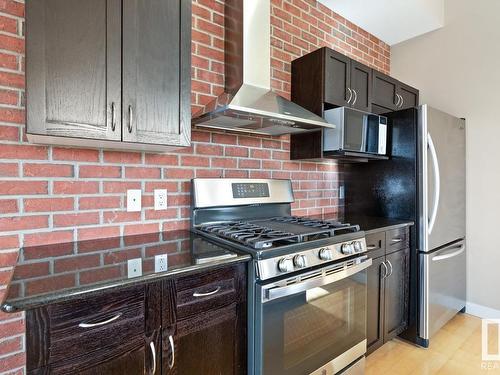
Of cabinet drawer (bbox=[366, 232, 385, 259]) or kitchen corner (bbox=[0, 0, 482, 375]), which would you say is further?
cabinet drawer (bbox=[366, 232, 385, 259])

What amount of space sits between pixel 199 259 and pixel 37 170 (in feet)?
2.79

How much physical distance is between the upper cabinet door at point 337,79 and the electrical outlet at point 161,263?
5.21 ft

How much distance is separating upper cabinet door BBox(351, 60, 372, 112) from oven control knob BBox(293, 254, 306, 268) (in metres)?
1.49

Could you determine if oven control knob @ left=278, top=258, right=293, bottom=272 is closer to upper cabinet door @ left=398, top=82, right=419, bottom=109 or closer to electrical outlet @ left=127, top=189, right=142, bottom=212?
electrical outlet @ left=127, top=189, right=142, bottom=212

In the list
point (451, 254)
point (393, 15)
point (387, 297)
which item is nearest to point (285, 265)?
point (387, 297)

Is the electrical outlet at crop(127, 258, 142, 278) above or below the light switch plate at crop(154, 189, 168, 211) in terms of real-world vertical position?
below

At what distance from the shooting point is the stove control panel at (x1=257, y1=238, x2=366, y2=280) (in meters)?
1.26

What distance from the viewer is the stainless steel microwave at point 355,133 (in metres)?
2.07

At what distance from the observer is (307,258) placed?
4.60 feet

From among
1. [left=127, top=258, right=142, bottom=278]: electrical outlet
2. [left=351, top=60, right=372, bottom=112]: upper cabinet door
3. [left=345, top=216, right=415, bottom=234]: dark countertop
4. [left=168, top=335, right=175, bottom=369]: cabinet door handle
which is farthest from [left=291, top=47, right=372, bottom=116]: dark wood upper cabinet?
[left=168, top=335, right=175, bottom=369]: cabinet door handle

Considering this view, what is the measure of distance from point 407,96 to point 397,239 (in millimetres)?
1592

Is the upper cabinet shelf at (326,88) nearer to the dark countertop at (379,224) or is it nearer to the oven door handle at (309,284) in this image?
the dark countertop at (379,224)

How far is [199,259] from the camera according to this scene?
1183mm

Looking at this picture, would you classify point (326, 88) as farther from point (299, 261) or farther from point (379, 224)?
point (299, 261)
